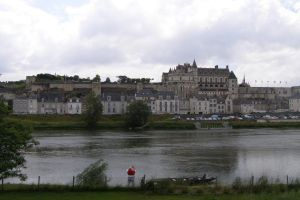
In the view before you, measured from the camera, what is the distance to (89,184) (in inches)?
898

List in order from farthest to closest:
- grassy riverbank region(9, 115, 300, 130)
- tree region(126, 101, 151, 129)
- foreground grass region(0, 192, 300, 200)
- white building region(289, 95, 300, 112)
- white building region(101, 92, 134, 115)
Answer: white building region(289, 95, 300, 112), white building region(101, 92, 134, 115), grassy riverbank region(9, 115, 300, 130), tree region(126, 101, 151, 129), foreground grass region(0, 192, 300, 200)

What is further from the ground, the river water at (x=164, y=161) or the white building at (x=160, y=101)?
the white building at (x=160, y=101)

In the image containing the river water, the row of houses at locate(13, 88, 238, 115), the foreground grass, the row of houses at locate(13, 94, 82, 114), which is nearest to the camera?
the foreground grass

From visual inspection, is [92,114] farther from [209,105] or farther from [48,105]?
[209,105]

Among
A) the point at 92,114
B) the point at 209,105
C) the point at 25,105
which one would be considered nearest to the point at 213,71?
the point at 209,105

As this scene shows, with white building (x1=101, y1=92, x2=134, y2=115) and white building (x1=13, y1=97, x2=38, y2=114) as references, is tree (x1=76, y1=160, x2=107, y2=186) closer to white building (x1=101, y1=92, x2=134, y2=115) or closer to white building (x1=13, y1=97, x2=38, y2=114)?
white building (x1=13, y1=97, x2=38, y2=114)

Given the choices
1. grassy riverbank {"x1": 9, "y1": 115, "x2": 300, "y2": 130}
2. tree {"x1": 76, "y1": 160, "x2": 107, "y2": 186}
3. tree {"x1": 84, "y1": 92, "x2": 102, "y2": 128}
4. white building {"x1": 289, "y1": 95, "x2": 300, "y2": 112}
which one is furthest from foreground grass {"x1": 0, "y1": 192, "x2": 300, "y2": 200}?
white building {"x1": 289, "y1": 95, "x2": 300, "y2": 112}

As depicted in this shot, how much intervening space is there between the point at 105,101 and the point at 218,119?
95.8 feet

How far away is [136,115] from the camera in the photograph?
93812mm

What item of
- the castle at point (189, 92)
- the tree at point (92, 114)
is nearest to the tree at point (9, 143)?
the tree at point (92, 114)

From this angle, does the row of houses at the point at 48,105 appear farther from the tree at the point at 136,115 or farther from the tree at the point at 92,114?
the tree at the point at 136,115

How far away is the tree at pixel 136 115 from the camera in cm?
9402

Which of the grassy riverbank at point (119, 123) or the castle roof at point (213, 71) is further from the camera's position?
the castle roof at point (213, 71)

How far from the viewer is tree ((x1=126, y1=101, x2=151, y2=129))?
308 feet
